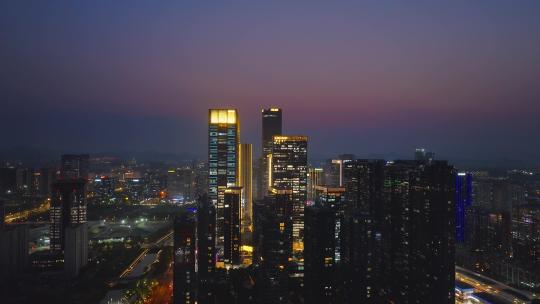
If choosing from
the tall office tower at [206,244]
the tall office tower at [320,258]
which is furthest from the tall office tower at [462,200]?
the tall office tower at [206,244]

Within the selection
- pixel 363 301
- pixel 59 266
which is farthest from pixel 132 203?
pixel 363 301

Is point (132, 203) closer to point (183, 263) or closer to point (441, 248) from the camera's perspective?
point (183, 263)

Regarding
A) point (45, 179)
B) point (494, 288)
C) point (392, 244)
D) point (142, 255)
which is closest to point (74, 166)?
point (45, 179)

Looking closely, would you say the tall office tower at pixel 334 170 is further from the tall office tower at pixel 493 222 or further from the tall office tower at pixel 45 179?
the tall office tower at pixel 45 179

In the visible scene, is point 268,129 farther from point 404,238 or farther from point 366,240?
point 404,238

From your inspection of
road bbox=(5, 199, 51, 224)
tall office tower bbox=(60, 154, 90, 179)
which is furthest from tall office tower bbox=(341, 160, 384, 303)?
tall office tower bbox=(60, 154, 90, 179)

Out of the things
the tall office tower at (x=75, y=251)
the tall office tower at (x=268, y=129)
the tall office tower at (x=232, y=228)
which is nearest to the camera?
the tall office tower at (x=75, y=251)
